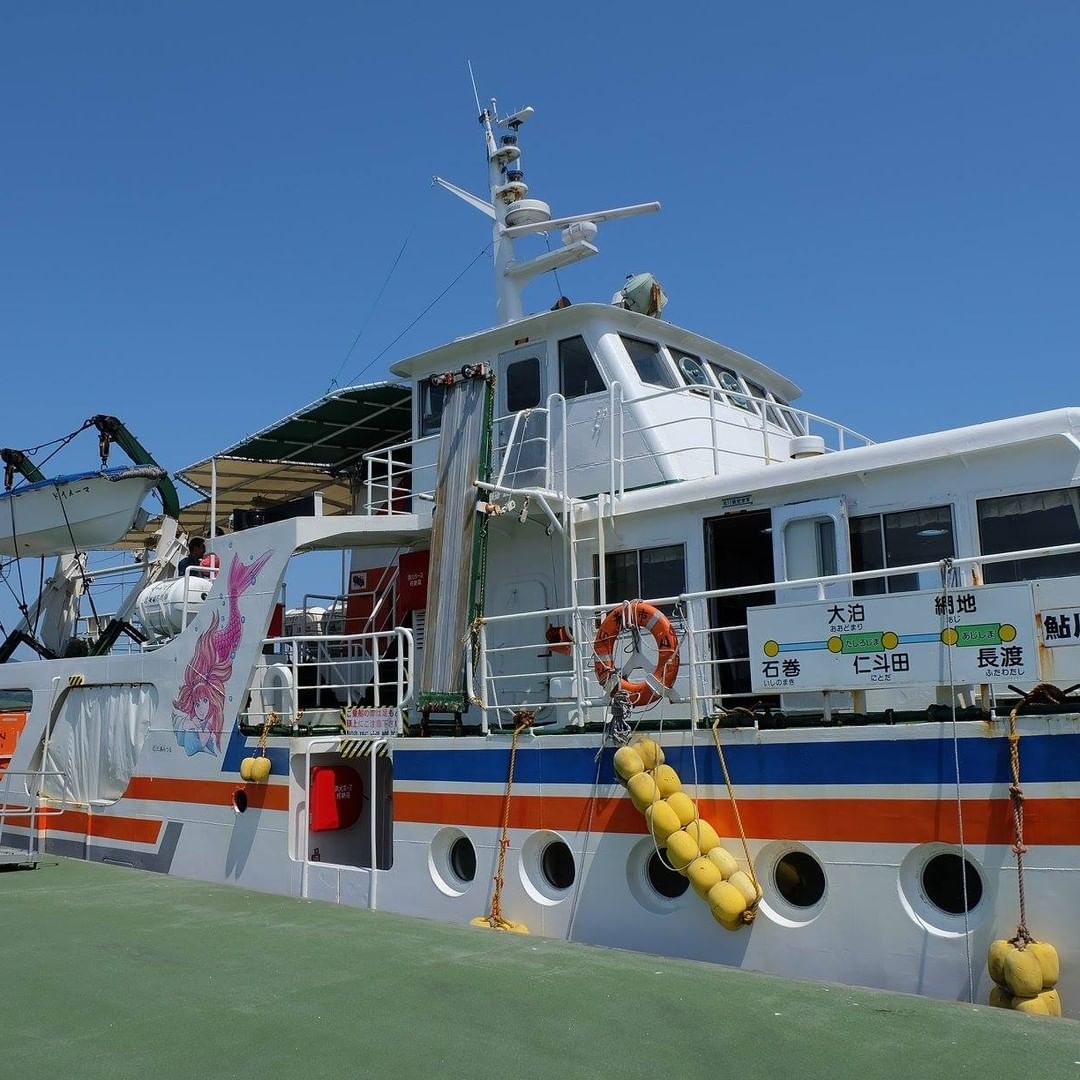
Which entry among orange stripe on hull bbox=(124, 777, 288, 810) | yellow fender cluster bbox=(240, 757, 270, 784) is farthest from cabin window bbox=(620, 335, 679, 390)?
orange stripe on hull bbox=(124, 777, 288, 810)

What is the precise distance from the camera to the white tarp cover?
41.1 feet

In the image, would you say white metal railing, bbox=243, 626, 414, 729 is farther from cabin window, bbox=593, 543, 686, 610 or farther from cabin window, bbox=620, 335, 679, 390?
cabin window, bbox=620, 335, 679, 390

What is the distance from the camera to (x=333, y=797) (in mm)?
10328

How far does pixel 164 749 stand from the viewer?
1181 centimetres

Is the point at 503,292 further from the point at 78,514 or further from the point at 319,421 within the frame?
the point at 78,514

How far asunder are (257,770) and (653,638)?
14.7ft

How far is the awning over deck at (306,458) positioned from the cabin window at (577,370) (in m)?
2.43

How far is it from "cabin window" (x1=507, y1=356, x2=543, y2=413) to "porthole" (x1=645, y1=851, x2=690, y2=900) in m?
5.39

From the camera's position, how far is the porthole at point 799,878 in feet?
23.6

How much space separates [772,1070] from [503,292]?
33.1 ft

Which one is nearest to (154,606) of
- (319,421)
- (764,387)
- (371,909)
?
(319,421)

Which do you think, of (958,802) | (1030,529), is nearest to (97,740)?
(958,802)

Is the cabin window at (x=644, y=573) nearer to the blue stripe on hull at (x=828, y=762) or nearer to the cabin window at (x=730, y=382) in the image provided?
the blue stripe on hull at (x=828, y=762)

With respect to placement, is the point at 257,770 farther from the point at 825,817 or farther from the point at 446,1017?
the point at 825,817
